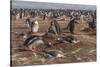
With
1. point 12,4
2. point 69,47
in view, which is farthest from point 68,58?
point 12,4

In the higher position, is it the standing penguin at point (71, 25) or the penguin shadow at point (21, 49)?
the standing penguin at point (71, 25)

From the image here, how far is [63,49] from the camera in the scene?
1831mm

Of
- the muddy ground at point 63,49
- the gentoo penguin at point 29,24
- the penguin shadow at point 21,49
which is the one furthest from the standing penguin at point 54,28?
the penguin shadow at point 21,49

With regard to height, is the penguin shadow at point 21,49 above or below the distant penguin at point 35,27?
below

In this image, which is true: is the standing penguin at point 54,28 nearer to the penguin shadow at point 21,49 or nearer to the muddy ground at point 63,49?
the muddy ground at point 63,49

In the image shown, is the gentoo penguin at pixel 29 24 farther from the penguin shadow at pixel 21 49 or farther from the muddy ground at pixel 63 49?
the penguin shadow at pixel 21 49

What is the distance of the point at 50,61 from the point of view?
5.88ft

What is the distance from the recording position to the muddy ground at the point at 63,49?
1698 mm

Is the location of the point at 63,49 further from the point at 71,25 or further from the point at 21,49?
the point at 21,49

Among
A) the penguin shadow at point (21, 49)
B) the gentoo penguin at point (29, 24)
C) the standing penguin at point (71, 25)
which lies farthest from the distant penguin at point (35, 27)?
the standing penguin at point (71, 25)

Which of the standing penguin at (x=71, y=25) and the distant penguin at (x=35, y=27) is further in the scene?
the standing penguin at (x=71, y=25)

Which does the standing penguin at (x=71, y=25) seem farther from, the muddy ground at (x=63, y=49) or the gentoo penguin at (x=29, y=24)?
the gentoo penguin at (x=29, y=24)

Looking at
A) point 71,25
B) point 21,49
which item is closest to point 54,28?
point 71,25
